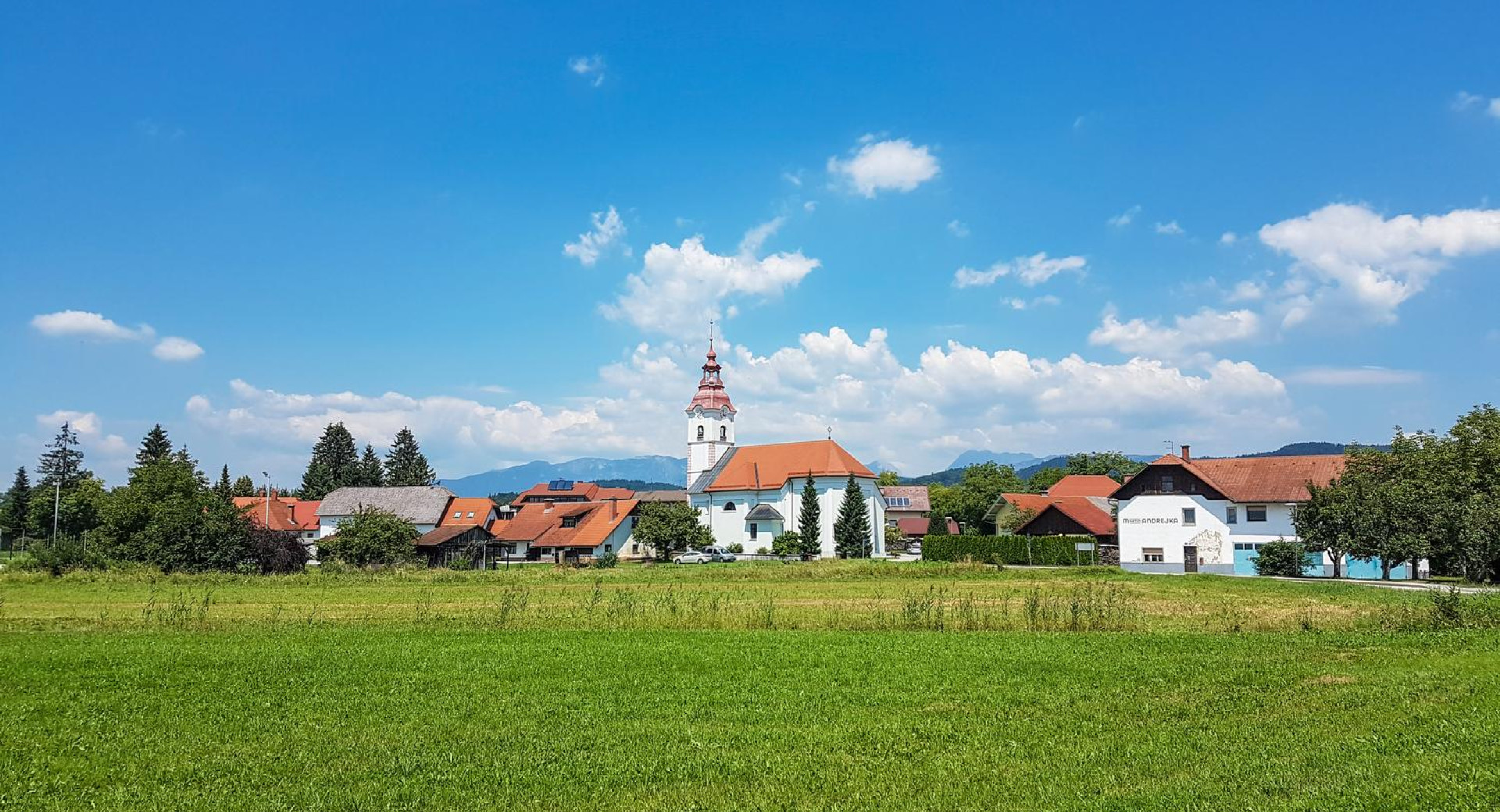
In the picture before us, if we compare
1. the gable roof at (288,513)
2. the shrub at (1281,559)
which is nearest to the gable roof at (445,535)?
the gable roof at (288,513)

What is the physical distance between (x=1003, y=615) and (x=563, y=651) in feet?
38.5

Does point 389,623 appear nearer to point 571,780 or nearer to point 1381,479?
point 571,780

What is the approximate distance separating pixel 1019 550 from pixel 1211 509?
12030 mm

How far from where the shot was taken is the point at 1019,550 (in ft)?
196

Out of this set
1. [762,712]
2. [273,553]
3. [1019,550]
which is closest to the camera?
[762,712]

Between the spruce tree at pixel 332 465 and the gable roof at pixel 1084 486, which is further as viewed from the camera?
the spruce tree at pixel 332 465

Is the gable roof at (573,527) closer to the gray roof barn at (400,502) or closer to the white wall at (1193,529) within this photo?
the gray roof barn at (400,502)

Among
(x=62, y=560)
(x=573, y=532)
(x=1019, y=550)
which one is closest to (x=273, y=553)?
(x=62, y=560)

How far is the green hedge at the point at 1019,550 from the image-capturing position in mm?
57594


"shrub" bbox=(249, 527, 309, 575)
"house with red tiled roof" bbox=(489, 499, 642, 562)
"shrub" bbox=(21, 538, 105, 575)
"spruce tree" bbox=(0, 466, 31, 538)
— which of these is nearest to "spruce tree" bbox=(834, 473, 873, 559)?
"house with red tiled roof" bbox=(489, 499, 642, 562)

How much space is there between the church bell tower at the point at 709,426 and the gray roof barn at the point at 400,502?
77.9 ft

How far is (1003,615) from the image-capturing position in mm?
23094

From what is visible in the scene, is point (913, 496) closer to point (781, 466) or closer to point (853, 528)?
point (781, 466)

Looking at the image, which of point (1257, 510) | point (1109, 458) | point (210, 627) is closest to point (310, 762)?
point (210, 627)
